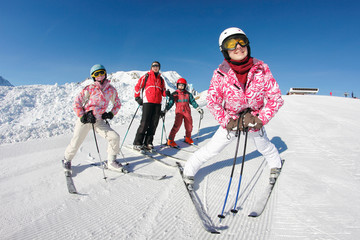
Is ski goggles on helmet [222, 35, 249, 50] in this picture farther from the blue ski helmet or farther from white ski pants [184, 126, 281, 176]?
the blue ski helmet

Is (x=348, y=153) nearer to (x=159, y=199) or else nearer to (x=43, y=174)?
(x=159, y=199)

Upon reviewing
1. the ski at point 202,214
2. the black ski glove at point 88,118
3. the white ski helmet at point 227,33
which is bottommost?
the ski at point 202,214

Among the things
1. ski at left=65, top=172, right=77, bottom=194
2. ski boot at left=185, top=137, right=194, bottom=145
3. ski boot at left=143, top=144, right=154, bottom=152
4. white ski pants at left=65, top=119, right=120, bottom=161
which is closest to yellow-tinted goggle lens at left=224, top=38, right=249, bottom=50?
white ski pants at left=65, top=119, right=120, bottom=161

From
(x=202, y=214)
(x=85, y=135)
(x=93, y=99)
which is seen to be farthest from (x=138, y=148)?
(x=202, y=214)

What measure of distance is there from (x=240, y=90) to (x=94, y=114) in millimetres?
2588

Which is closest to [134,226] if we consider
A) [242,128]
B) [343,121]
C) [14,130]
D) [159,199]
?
[159,199]

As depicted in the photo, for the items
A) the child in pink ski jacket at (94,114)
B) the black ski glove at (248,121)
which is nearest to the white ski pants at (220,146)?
the black ski glove at (248,121)

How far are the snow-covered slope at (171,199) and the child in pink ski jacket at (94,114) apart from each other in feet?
1.27

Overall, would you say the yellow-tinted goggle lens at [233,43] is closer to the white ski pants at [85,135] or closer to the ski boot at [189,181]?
the ski boot at [189,181]

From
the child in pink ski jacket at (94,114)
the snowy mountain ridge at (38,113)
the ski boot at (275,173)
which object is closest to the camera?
the ski boot at (275,173)

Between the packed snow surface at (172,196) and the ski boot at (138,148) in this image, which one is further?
the ski boot at (138,148)

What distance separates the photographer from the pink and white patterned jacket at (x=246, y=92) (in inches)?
102

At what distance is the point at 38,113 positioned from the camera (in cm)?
1093

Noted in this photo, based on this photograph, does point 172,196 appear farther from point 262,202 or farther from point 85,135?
point 85,135
